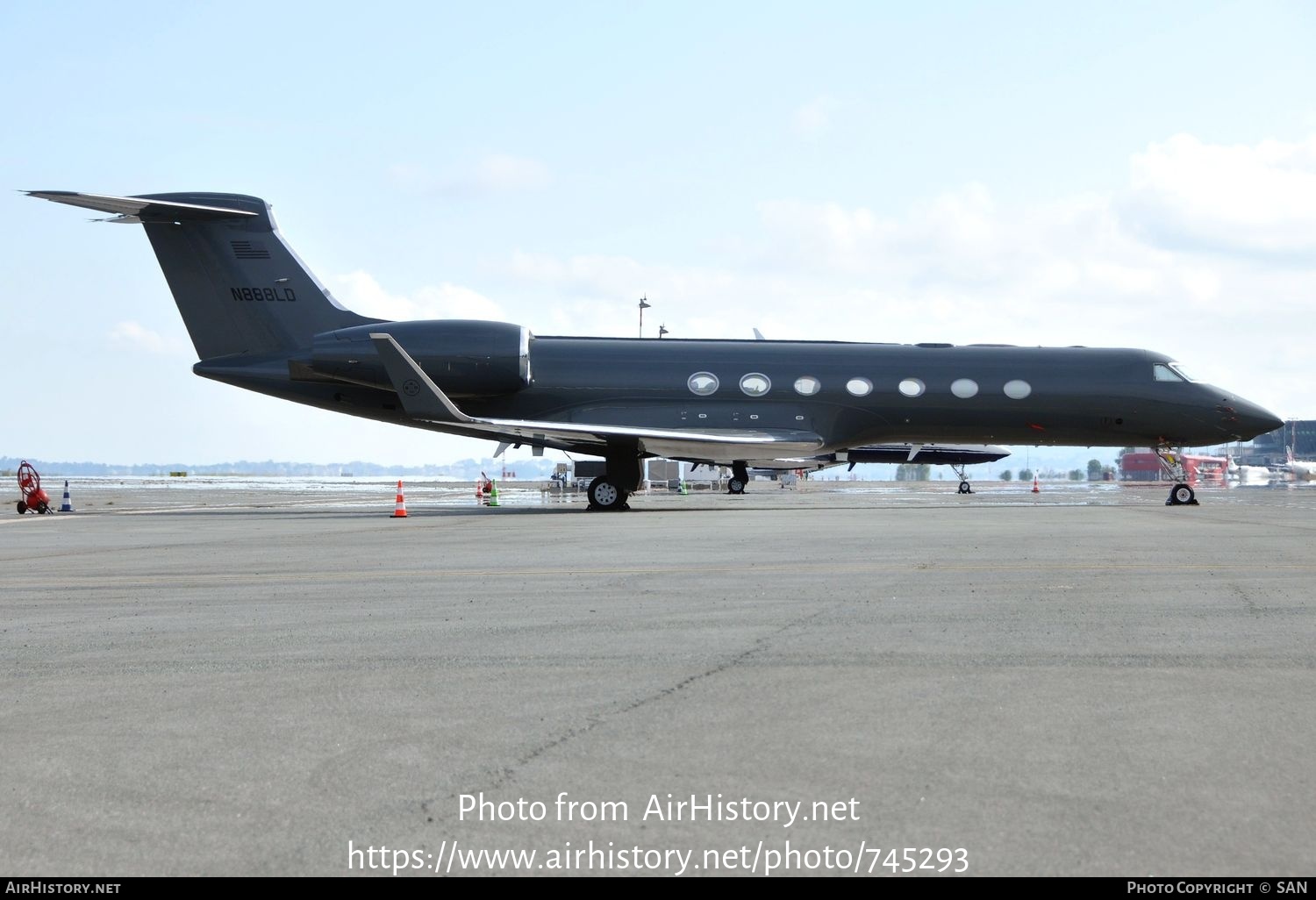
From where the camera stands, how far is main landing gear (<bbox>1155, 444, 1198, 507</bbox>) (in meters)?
27.5

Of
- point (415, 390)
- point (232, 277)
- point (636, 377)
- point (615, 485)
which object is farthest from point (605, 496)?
point (232, 277)

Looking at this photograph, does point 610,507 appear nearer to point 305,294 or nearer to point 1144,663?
point 305,294

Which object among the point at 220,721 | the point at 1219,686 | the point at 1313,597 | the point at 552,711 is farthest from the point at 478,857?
the point at 1313,597

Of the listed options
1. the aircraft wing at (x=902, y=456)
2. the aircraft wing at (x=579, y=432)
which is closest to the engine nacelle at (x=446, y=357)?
the aircraft wing at (x=579, y=432)

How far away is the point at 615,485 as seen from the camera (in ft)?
80.1

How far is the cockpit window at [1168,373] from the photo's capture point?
2589cm

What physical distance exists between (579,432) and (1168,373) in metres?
13.6

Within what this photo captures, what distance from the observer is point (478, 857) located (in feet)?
10.0

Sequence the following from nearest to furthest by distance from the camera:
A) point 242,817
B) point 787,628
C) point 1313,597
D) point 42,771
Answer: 1. point 242,817
2. point 42,771
3. point 787,628
4. point 1313,597

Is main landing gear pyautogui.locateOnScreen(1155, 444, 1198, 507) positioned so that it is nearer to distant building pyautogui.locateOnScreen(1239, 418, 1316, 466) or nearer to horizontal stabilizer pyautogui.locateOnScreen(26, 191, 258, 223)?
horizontal stabilizer pyautogui.locateOnScreen(26, 191, 258, 223)

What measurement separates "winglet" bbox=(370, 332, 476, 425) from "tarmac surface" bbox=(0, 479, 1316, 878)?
39.0 ft

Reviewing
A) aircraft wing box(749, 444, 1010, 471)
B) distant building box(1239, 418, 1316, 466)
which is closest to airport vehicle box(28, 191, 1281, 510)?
aircraft wing box(749, 444, 1010, 471)

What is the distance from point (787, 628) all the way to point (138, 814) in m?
4.14

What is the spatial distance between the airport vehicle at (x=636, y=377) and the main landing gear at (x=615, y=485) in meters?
0.03
